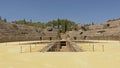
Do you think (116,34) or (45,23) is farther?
(45,23)

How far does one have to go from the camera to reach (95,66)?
958 cm

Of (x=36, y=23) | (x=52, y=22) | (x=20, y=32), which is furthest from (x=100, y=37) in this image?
(x=36, y=23)

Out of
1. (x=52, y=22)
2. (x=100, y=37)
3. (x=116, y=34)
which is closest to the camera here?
(x=116, y=34)

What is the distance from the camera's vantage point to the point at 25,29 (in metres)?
53.5

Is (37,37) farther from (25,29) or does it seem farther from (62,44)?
(62,44)

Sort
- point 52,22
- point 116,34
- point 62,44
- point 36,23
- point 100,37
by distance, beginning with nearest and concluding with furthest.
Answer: point 62,44, point 116,34, point 100,37, point 52,22, point 36,23

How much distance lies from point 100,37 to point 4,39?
23.2 m

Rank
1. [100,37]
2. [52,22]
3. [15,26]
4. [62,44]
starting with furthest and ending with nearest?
1. [52,22]
2. [15,26]
3. [100,37]
4. [62,44]

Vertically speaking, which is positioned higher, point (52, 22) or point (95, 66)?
point (52, 22)

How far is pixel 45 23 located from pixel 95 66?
291ft

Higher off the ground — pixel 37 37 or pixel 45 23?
pixel 45 23

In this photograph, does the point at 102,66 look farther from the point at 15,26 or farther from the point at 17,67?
the point at 15,26

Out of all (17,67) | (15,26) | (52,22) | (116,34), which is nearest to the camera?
(17,67)

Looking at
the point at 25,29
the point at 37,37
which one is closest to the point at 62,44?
the point at 37,37
